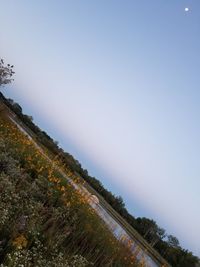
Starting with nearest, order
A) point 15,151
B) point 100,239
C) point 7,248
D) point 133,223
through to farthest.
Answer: point 7,248
point 100,239
point 15,151
point 133,223

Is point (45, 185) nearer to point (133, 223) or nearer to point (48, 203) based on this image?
point (48, 203)

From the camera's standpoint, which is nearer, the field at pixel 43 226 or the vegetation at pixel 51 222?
the field at pixel 43 226

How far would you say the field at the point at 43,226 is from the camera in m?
5.55

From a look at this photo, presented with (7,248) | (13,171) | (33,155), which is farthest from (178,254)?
(7,248)

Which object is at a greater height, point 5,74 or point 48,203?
point 5,74

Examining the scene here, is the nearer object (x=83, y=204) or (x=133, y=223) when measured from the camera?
(x=83, y=204)

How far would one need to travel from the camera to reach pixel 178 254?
45.0 metres

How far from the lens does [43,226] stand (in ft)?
22.9

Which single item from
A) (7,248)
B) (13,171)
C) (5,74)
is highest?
(5,74)

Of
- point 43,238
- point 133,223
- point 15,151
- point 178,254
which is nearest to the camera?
point 43,238

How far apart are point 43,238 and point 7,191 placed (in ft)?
3.57

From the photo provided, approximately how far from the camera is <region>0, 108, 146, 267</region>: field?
219 inches

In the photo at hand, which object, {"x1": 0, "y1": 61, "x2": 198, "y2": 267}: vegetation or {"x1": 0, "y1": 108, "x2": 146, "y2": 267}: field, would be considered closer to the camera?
{"x1": 0, "y1": 108, "x2": 146, "y2": 267}: field

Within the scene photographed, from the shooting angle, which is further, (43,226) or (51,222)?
(51,222)
